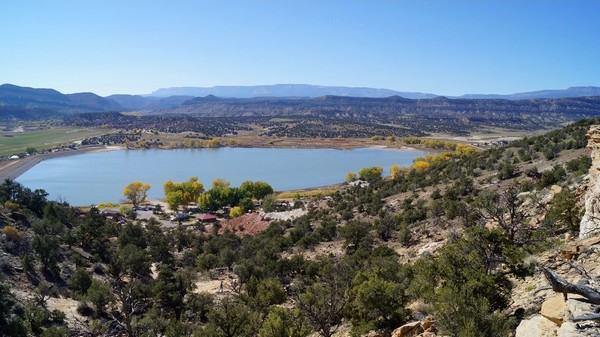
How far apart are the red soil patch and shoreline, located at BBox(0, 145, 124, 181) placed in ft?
187

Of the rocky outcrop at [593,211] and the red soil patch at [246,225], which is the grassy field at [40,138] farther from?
the rocky outcrop at [593,211]

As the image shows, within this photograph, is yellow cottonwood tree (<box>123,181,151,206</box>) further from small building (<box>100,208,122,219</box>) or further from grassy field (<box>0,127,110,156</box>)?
grassy field (<box>0,127,110,156</box>)

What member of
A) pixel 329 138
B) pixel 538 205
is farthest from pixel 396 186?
pixel 329 138

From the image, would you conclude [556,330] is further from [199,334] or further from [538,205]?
[538,205]

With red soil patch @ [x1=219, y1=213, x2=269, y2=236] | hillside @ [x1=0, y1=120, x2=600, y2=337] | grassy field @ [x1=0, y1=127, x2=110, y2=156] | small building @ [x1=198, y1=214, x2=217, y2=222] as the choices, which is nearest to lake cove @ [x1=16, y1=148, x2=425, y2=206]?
grassy field @ [x1=0, y1=127, x2=110, y2=156]

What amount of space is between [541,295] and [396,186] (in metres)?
33.2

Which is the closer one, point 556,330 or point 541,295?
point 556,330

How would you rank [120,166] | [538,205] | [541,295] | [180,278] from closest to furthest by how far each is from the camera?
[541,295]
[538,205]
[180,278]
[120,166]

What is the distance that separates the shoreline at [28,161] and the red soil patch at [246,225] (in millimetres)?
57050

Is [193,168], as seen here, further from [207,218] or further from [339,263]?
[339,263]

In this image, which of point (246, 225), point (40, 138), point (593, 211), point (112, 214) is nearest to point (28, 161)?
point (40, 138)

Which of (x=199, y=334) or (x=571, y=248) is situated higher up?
(x=571, y=248)

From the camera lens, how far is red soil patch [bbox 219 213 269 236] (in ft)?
140

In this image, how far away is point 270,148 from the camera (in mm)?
142625
